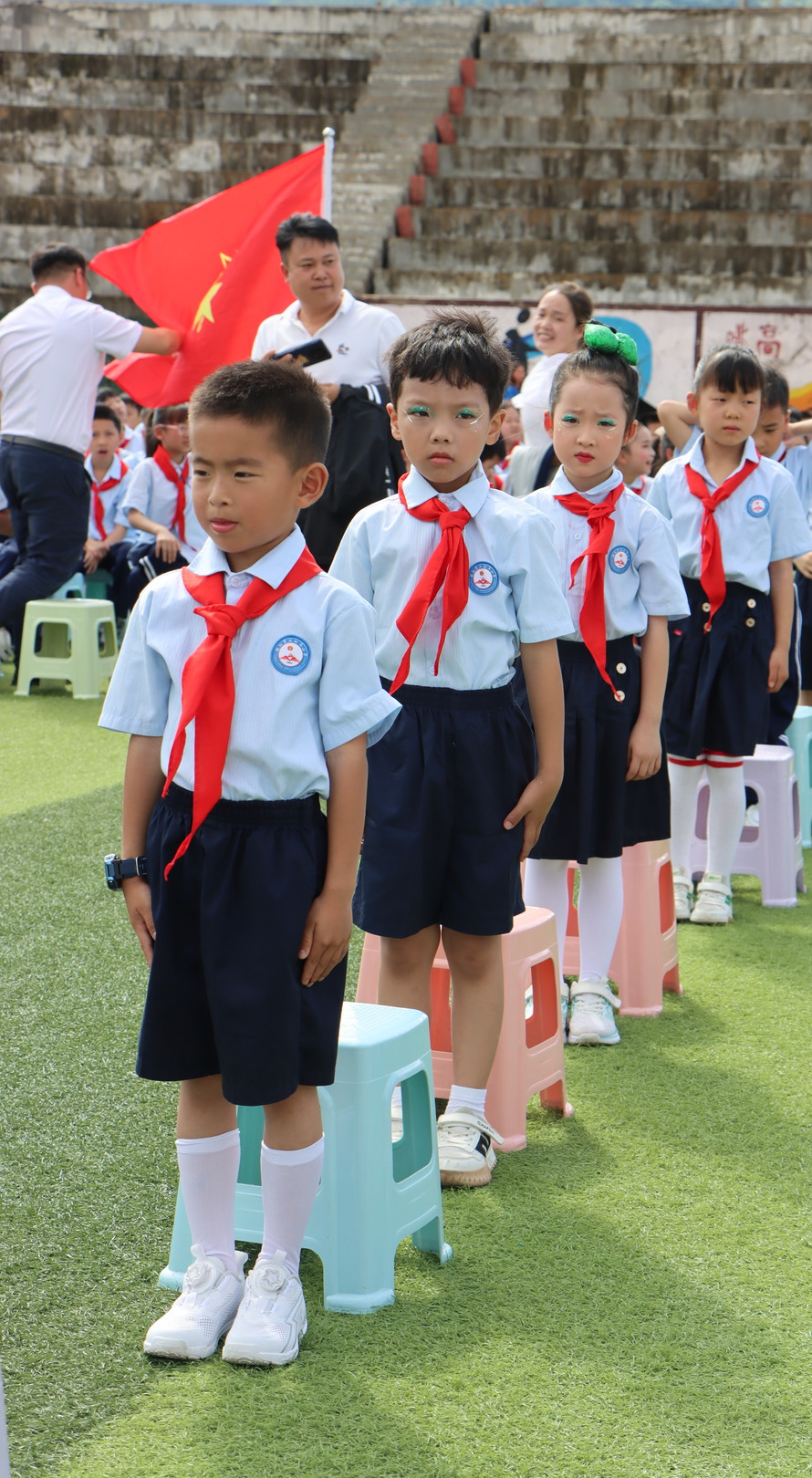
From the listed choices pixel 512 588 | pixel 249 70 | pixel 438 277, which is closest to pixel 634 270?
pixel 438 277

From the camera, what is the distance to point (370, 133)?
43.9 ft

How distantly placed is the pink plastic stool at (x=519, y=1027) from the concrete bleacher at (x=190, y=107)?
10267 mm

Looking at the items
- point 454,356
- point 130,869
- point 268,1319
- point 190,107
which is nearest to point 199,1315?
point 268,1319

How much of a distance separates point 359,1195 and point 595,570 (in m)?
1.26

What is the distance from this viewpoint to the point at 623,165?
1288cm

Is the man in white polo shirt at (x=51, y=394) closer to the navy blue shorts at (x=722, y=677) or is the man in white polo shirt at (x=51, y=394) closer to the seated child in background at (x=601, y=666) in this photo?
the navy blue shorts at (x=722, y=677)

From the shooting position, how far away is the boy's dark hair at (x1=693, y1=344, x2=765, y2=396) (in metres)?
3.45

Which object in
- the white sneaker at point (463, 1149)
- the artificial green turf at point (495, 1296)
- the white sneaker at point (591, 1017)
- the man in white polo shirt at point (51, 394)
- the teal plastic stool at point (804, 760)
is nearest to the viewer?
the artificial green turf at point (495, 1296)

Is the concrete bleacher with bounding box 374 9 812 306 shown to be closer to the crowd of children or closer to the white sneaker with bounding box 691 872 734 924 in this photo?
the white sneaker with bounding box 691 872 734 924

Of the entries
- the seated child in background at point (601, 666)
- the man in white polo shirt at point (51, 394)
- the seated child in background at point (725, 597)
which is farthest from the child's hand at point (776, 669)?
the man in white polo shirt at point (51, 394)

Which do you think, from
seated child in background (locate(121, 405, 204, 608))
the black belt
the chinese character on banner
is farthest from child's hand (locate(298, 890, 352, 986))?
A: the chinese character on banner

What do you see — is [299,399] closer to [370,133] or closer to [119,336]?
[119,336]

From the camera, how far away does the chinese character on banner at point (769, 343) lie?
977cm

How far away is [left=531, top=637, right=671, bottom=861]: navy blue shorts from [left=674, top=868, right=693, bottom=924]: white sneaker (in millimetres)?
983
